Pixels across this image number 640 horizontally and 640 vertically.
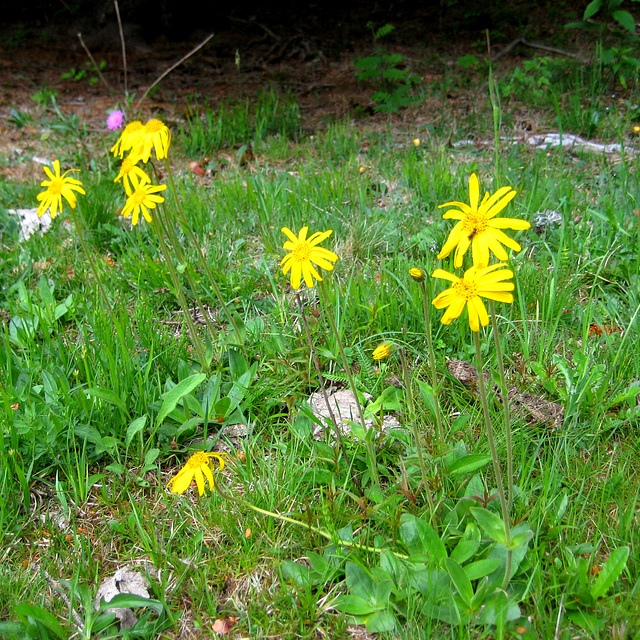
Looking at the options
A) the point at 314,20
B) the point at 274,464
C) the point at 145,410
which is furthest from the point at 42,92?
the point at 274,464

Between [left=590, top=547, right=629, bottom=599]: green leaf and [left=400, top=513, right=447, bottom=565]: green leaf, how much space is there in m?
0.33

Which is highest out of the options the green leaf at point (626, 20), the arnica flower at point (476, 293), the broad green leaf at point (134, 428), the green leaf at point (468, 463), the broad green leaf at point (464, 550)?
the green leaf at point (626, 20)

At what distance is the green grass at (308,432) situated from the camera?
131cm

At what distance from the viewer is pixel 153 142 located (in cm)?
167

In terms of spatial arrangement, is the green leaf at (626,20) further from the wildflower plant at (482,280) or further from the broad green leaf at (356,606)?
the broad green leaf at (356,606)

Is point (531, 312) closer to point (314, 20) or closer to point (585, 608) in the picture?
point (585, 608)

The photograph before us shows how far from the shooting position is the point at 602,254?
7.74 ft

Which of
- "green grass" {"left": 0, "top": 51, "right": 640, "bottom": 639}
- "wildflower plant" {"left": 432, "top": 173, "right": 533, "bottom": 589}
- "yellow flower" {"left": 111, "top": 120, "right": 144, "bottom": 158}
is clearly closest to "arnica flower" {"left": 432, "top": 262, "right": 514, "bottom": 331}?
"wildflower plant" {"left": 432, "top": 173, "right": 533, "bottom": 589}

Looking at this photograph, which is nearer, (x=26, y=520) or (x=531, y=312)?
(x=26, y=520)

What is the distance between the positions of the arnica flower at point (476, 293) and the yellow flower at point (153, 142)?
100 cm

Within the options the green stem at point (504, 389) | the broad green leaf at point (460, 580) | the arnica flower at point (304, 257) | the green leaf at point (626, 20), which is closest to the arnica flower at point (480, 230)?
the green stem at point (504, 389)

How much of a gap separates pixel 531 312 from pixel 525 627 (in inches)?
49.2

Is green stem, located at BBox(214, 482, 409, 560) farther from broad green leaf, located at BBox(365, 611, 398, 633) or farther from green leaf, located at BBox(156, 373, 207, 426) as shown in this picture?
green leaf, located at BBox(156, 373, 207, 426)

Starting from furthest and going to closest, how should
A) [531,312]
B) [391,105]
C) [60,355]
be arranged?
[391,105]
[531,312]
[60,355]
